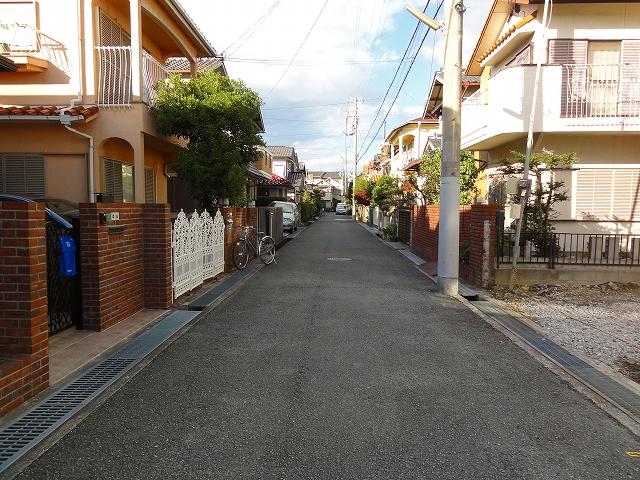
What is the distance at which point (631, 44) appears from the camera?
42.9ft

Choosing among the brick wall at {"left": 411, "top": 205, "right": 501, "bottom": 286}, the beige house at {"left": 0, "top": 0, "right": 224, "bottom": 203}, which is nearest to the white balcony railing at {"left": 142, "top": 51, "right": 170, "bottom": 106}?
the beige house at {"left": 0, "top": 0, "right": 224, "bottom": 203}

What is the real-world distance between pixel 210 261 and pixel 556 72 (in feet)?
30.6

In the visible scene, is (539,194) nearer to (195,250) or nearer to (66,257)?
(195,250)

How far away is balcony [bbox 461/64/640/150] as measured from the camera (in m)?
12.6

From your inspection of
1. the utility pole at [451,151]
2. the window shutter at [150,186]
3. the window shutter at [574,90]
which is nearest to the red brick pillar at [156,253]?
the utility pole at [451,151]

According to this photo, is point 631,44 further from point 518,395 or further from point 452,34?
point 518,395

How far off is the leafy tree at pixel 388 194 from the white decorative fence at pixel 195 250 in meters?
15.3

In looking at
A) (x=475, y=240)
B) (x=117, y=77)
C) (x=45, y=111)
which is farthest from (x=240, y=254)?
(x=475, y=240)

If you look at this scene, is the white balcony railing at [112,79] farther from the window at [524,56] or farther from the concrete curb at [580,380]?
the window at [524,56]

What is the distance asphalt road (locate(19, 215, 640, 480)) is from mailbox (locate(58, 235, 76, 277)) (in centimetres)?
141

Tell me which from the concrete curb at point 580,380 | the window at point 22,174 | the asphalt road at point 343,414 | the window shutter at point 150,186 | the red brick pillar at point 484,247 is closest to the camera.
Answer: the asphalt road at point 343,414

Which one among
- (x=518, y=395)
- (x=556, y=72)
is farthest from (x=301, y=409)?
(x=556, y=72)

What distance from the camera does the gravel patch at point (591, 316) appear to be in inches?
244

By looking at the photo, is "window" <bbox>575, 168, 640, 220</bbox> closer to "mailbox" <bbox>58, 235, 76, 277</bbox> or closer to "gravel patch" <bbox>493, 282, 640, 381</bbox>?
"gravel patch" <bbox>493, 282, 640, 381</bbox>
